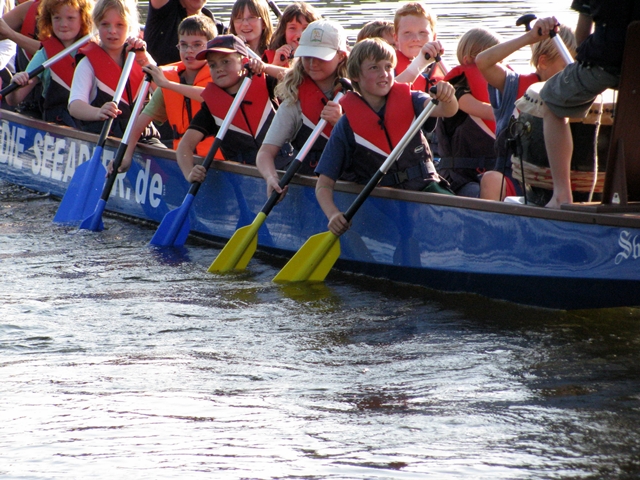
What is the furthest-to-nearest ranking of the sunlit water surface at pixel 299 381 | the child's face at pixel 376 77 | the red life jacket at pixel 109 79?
the red life jacket at pixel 109 79 → the child's face at pixel 376 77 → the sunlit water surface at pixel 299 381

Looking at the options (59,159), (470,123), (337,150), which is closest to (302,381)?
(337,150)

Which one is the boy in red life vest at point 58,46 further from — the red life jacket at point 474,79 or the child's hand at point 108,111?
the red life jacket at point 474,79

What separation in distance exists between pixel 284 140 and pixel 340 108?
503mm

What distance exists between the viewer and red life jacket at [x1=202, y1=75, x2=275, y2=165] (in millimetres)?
6000

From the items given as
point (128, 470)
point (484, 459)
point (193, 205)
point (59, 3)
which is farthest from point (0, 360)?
point (59, 3)

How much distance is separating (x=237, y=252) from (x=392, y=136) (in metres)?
1.18

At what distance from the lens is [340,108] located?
5164 mm

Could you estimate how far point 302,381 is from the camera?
367 cm

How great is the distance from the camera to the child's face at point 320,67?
5.31 meters

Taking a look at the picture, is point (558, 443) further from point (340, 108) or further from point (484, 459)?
point (340, 108)

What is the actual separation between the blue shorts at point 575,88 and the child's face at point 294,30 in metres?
2.96

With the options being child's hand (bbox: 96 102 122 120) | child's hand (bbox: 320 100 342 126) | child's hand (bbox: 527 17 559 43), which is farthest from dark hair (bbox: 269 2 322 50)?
child's hand (bbox: 527 17 559 43)

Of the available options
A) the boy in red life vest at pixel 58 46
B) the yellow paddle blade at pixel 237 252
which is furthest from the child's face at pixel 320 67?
the boy in red life vest at pixel 58 46

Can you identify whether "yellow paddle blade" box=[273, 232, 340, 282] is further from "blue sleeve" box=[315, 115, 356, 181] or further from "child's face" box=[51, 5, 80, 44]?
"child's face" box=[51, 5, 80, 44]
